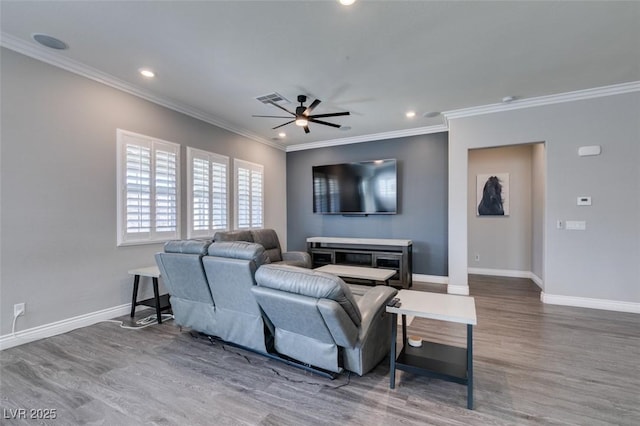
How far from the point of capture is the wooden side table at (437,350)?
6.22 ft

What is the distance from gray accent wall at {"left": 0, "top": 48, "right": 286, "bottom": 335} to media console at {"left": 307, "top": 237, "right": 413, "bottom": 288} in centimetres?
303

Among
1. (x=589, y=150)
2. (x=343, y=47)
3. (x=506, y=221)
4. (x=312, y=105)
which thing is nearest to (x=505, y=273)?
(x=506, y=221)

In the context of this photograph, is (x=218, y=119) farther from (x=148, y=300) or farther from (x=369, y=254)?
(x=369, y=254)

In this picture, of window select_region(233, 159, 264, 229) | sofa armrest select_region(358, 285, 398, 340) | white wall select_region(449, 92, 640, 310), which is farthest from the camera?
window select_region(233, 159, 264, 229)

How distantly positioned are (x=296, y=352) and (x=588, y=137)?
187 inches

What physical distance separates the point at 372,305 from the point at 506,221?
5138 mm

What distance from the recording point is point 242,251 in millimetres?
2422

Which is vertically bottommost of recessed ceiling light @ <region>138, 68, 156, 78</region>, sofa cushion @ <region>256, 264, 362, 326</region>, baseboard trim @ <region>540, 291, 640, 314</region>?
baseboard trim @ <region>540, 291, 640, 314</region>

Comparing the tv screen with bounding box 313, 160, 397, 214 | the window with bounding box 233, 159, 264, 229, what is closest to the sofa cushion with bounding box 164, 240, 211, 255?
the window with bounding box 233, 159, 264, 229

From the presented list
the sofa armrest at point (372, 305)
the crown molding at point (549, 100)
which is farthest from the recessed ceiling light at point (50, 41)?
the crown molding at point (549, 100)

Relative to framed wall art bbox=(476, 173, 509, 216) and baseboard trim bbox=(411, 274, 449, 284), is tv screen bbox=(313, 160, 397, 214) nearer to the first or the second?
baseboard trim bbox=(411, 274, 449, 284)

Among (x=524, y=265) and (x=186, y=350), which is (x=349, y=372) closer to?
(x=186, y=350)

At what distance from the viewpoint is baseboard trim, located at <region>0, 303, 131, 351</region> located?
277 cm

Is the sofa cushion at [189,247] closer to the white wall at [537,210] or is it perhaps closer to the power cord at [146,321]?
the power cord at [146,321]
